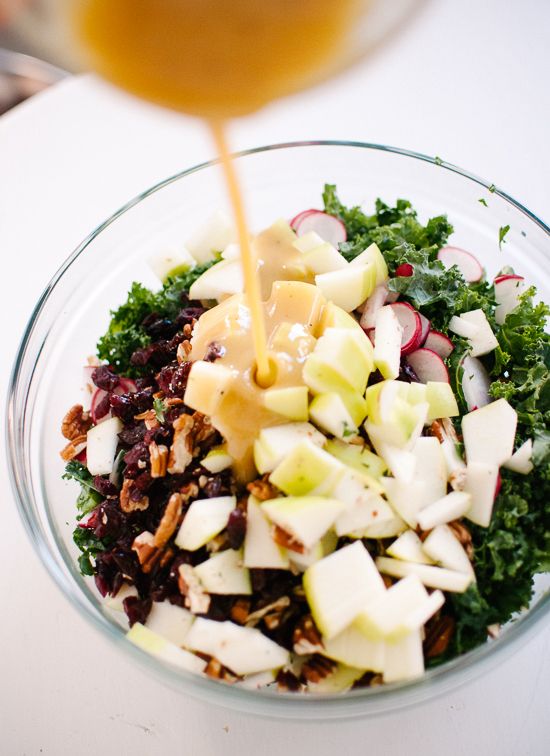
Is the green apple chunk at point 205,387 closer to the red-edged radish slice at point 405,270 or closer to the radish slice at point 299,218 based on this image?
the red-edged radish slice at point 405,270

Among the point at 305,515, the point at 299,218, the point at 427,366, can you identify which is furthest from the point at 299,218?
the point at 305,515

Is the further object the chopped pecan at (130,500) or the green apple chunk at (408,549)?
the chopped pecan at (130,500)

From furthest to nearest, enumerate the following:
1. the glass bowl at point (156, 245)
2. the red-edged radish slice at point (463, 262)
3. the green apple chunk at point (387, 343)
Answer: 1. the red-edged radish slice at point (463, 262)
2. the glass bowl at point (156, 245)
3. the green apple chunk at point (387, 343)

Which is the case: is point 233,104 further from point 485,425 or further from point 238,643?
point 238,643

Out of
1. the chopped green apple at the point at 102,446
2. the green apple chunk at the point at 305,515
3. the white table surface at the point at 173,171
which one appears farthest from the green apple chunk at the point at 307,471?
the white table surface at the point at 173,171

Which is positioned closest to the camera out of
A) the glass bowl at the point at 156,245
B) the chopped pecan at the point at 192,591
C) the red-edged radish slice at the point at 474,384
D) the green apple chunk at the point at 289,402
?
the chopped pecan at the point at 192,591

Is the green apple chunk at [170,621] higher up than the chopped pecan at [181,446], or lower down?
lower down

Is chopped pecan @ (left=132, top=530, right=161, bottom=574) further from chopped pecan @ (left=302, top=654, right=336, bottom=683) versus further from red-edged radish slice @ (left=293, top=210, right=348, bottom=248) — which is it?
red-edged radish slice @ (left=293, top=210, right=348, bottom=248)
